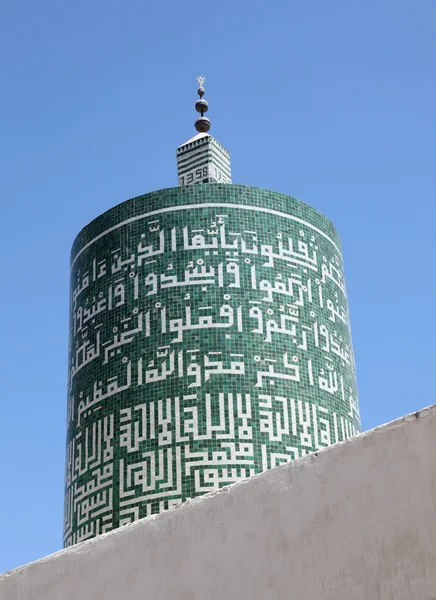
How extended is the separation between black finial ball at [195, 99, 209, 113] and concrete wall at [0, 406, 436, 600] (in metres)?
5.56

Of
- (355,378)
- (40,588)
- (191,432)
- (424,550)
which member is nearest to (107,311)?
(191,432)

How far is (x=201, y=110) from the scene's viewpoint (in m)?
8.53

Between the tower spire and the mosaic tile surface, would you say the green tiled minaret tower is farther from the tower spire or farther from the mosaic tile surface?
the tower spire

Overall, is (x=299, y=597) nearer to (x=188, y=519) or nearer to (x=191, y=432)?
(x=188, y=519)

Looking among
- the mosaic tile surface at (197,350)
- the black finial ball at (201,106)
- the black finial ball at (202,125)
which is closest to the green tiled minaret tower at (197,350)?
the mosaic tile surface at (197,350)

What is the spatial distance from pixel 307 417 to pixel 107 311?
4.99 feet

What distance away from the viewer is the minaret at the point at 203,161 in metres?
7.83

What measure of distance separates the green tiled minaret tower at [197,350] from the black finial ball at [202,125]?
144 cm

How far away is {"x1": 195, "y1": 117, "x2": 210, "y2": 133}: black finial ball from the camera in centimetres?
843

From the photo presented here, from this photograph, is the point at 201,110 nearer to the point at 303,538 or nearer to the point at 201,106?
the point at 201,106

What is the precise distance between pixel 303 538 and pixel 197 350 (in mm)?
3728

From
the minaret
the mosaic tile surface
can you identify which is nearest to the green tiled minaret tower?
the mosaic tile surface

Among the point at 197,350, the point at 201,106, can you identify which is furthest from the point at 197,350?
the point at 201,106

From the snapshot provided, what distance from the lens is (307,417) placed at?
6574 mm
